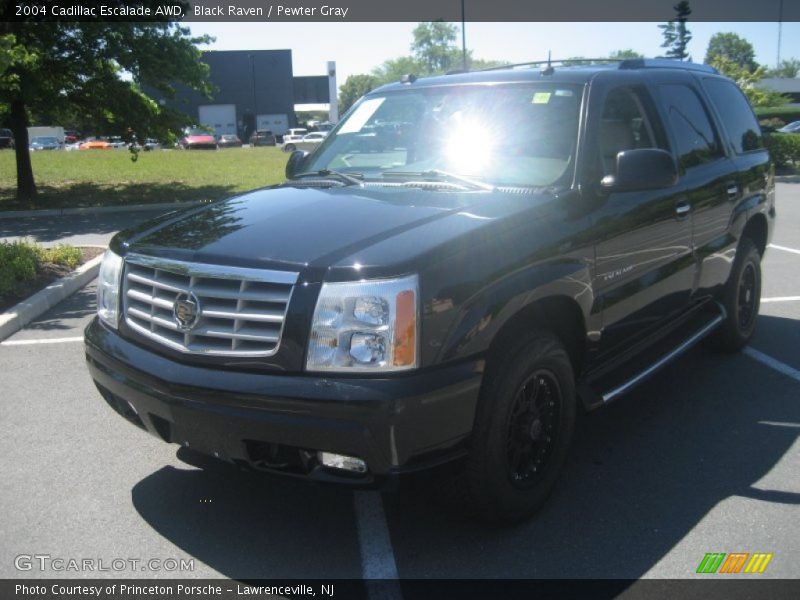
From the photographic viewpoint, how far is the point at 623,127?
14.2 feet

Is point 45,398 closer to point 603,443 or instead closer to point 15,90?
point 603,443

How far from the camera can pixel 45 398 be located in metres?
5.04

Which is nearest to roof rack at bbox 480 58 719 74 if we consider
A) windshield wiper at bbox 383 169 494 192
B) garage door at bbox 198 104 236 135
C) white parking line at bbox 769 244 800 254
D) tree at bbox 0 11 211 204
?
windshield wiper at bbox 383 169 494 192

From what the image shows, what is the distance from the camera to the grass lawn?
55.1 ft

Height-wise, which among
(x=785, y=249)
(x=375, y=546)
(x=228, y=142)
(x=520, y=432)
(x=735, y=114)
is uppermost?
(x=228, y=142)

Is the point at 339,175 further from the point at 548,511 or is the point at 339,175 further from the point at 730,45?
the point at 730,45

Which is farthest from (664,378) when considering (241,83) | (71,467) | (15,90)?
(241,83)

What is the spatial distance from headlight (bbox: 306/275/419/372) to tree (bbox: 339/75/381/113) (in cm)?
12360

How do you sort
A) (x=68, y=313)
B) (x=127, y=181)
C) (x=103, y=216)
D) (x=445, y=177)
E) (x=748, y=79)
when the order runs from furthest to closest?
(x=748, y=79), (x=127, y=181), (x=103, y=216), (x=68, y=313), (x=445, y=177)

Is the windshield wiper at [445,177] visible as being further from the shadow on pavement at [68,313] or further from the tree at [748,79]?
the tree at [748,79]

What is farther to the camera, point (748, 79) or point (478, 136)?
point (748, 79)

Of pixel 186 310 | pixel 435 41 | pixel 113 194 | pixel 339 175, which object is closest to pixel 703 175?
pixel 339 175

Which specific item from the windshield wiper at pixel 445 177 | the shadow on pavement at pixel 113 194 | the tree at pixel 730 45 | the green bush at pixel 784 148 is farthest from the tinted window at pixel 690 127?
the tree at pixel 730 45

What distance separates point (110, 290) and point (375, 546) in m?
1.72
